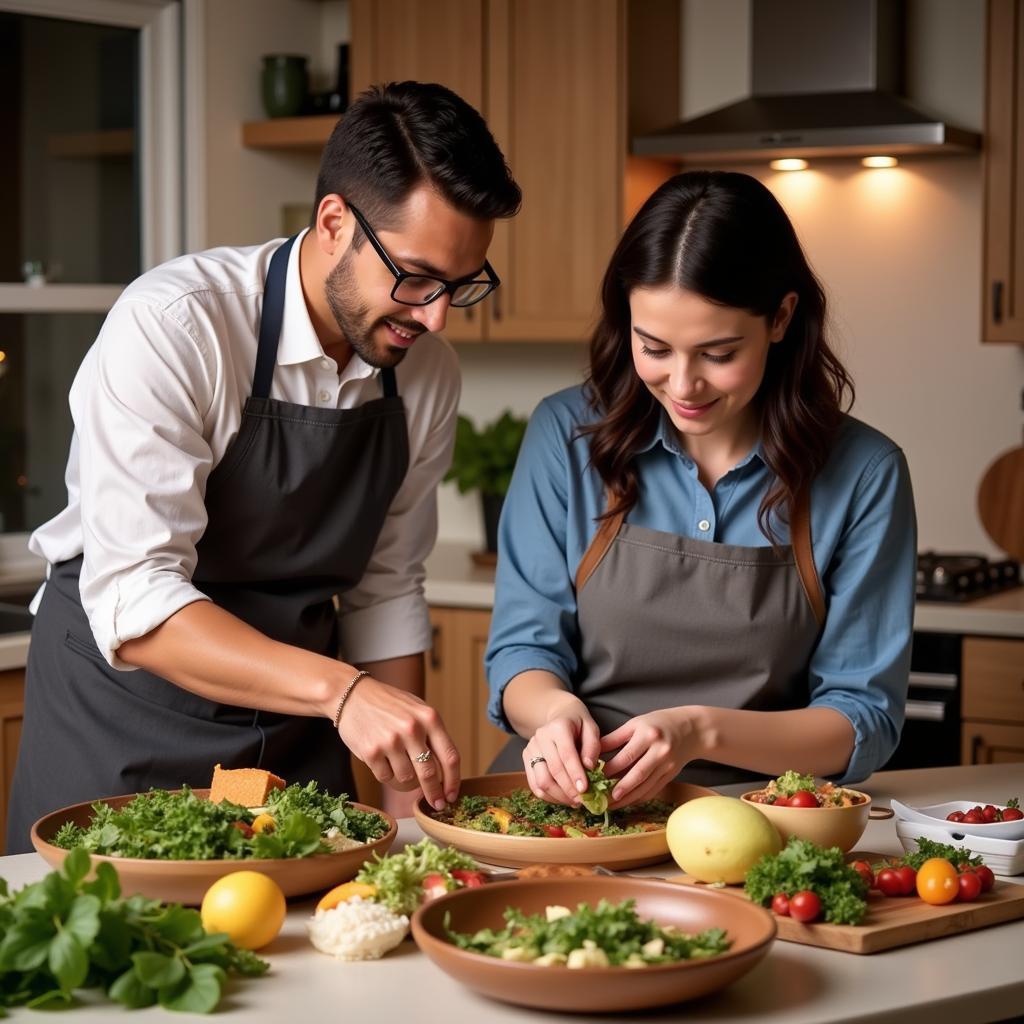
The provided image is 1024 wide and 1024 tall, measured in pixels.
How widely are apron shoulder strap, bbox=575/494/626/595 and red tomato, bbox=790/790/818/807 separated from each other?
1.86 feet

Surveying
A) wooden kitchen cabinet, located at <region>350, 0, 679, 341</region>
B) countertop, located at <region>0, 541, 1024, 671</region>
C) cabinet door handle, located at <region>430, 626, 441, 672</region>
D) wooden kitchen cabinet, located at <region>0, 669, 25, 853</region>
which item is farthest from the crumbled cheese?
wooden kitchen cabinet, located at <region>350, 0, 679, 341</region>

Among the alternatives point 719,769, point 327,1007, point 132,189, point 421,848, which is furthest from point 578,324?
point 327,1007

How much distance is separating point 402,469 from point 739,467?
19.3 inches

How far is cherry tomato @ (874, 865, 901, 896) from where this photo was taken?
1558 mm

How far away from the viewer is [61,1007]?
130 cm

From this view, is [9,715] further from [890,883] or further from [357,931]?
[890,883]

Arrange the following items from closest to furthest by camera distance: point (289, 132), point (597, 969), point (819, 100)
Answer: point (597, 969), point (819, 100), point (289, 132)

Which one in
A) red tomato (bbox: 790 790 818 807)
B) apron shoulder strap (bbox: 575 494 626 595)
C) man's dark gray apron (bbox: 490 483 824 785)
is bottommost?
red tomato (bbox: 790 790 818 807)

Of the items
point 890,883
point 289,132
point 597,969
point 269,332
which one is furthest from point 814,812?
point 289,132

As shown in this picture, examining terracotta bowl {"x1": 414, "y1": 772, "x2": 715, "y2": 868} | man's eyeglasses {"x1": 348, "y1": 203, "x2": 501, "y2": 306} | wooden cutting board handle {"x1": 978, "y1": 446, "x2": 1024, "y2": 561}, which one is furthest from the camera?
wooden cutting board handle {"x1": 978, "y1": 446, "x2": 1024, "y2": 561}

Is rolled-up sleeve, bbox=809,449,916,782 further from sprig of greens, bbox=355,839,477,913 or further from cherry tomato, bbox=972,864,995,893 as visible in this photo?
sprig of greens, bbox=355,839,477,913

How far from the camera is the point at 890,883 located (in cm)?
156

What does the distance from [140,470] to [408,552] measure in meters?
0.56

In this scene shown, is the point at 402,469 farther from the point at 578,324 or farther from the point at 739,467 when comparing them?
the point at 578,324
